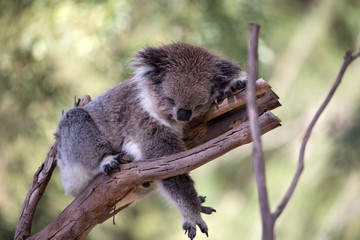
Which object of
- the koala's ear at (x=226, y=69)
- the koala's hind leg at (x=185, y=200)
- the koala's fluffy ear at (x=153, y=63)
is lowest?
the koala's hind leg at (x=185, y=200)

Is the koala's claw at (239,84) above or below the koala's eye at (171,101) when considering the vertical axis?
below

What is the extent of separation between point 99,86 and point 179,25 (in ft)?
4.89

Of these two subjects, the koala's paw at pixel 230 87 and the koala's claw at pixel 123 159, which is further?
the koala's claw at pixel 123 159

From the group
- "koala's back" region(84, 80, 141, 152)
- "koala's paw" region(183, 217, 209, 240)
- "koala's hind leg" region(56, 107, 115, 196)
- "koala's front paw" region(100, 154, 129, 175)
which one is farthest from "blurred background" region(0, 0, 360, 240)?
"koala's paw" region(183, 217, 209, 240)

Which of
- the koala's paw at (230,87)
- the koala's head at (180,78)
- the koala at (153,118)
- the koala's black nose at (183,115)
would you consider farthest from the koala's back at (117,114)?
the koala's paw at (230,87)

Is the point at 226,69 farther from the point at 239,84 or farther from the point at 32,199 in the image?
the point at 32,199

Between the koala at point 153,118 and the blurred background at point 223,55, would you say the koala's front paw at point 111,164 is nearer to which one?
the koala at point 153,118

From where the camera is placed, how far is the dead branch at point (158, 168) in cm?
242

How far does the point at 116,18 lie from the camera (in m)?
5.09

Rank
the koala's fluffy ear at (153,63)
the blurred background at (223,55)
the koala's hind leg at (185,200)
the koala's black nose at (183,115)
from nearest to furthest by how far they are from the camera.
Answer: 1. the koala's black nose at (183,115)
2. the koala's hind leg at (185,200)
3. the koala's fluffy ear at (153,63)
4. the blurred background at (223,55)

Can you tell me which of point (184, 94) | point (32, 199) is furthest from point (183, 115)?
point (32, 199)

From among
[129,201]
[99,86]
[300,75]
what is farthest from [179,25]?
[129,201]

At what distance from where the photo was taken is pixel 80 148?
312cm

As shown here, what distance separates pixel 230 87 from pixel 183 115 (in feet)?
1.08
